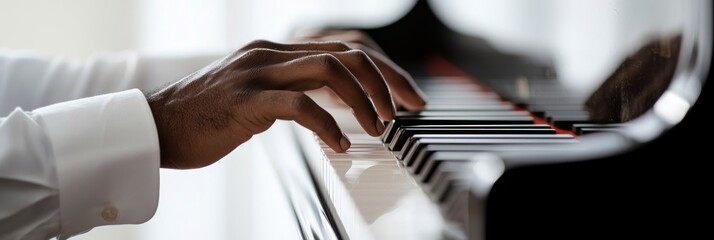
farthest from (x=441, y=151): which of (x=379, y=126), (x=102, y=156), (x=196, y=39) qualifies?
(x=196, y=39)

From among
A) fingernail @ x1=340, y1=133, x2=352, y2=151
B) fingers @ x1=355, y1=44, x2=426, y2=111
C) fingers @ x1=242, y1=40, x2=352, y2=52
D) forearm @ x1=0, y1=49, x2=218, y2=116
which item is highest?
fingers @ x1=242, y1=40, x2=352, y2=52

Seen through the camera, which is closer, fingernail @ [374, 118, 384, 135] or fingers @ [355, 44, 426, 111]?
fingernail @ [374, 118, 384, 135]

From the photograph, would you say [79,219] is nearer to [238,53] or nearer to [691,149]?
[238,53]

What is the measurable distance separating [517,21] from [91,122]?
0.70 meters

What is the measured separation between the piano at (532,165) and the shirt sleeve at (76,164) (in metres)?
0.19

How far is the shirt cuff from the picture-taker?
0.93 meters

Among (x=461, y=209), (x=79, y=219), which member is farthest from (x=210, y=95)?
(x=461, y=209)

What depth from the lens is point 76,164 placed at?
0.93m

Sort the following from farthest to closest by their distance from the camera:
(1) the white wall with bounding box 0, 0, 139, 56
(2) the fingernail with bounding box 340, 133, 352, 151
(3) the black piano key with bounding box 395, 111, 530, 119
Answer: (1) the white wall with bounding box 0, 0, 139, 56
(3) the black piano key with bounding box 395, 111, 530, 119
(2) the fingernail with bounding box 340, 133, 352, 151

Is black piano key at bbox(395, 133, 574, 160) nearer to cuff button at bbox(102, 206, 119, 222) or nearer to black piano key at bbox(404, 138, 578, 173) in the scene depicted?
black piano key at bbox(404, 138, 578, 173)

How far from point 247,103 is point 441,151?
0.21 m

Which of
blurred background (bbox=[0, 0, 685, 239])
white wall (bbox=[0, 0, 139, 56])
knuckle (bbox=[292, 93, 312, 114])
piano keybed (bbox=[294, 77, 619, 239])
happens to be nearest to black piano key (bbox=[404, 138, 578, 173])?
piano keybed (bbox=[294, 77, 619, 239])

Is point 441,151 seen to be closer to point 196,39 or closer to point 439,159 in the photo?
point 439,159

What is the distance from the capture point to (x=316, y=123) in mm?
862
